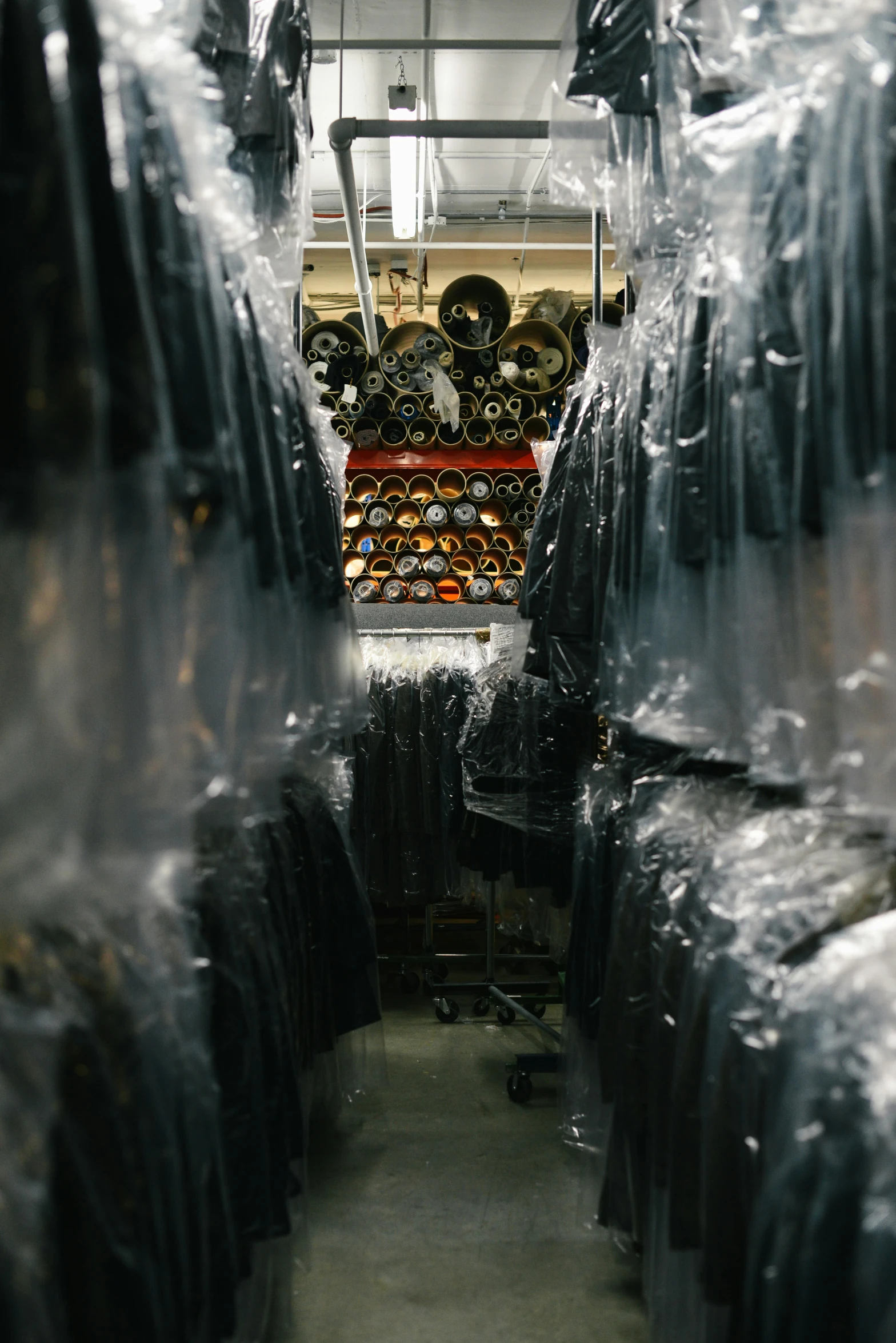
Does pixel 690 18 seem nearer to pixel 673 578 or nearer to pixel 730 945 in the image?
Result: pixel 673 578

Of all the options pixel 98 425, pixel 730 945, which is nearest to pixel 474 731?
pixel 730 945

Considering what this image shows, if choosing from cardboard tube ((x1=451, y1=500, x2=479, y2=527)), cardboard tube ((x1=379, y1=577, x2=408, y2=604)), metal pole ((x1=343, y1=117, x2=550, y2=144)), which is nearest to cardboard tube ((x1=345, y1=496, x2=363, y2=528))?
cardboard tube ((x1=379, y1=577, x2=408, y2=604))

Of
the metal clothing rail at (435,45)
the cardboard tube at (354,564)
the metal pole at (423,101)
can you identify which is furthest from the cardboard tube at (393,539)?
the metal clothing rail at (435,45)

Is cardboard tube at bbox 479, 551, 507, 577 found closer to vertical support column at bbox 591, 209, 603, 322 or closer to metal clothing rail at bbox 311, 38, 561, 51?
metal clothing rail at bbox 311, 38, 561, 51

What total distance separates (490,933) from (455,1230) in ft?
5.06

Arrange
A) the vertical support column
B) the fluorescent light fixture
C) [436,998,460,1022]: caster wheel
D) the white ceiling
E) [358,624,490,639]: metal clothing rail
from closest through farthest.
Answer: the vertical support column, the fluorescent light fixture, [436,998,460,1022]: caster wheel, the white ceiling, [358,624,490,639]: metal clothing rail

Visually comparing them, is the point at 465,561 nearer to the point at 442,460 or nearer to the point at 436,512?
the point at 436,512

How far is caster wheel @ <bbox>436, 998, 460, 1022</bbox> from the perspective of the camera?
3.84 m

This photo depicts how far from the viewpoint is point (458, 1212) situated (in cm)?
249

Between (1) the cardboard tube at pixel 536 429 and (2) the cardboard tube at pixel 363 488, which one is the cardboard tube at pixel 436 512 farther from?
(1) the cardboard tube at pixel 536 429

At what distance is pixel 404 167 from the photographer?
12.9 feet

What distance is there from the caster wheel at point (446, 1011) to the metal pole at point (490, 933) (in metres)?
0.20

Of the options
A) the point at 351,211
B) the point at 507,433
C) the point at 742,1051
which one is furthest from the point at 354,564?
the point at 742,1051

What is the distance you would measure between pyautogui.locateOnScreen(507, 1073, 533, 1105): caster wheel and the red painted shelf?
12.3 ft
